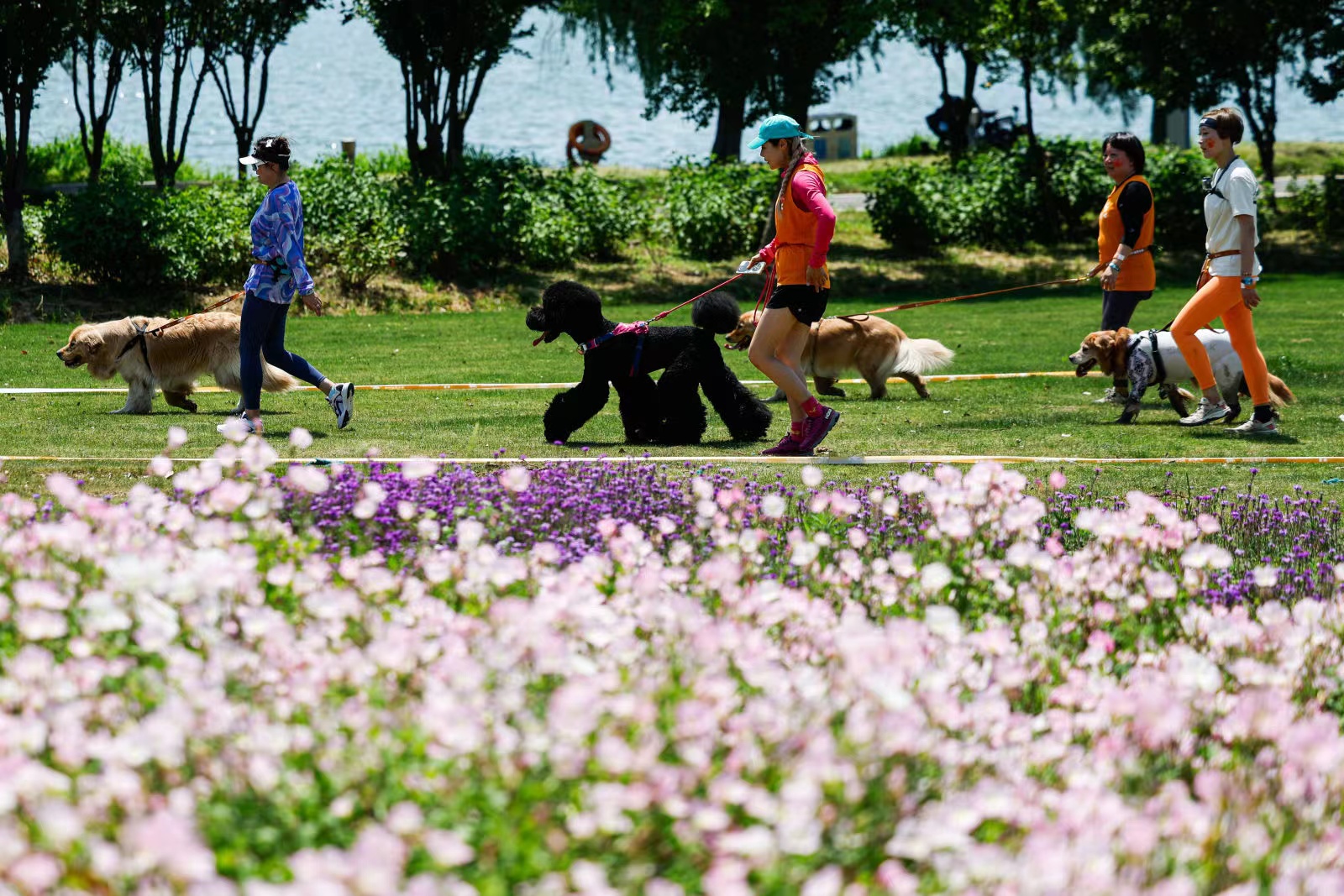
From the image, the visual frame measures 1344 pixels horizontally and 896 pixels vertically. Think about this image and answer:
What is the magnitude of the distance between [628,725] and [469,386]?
979 centimetres

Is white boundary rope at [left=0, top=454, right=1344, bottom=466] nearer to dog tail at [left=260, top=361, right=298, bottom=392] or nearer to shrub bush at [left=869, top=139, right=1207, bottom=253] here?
dog tail at [left=260, top=361, right=298, bottom=392]

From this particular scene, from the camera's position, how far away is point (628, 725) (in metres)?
3.22

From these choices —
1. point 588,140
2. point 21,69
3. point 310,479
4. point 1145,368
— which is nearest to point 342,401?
point 1145,368

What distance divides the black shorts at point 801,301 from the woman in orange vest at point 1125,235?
3111mm

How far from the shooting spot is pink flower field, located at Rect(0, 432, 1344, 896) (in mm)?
2779

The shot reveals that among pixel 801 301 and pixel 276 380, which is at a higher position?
pixel 801 301

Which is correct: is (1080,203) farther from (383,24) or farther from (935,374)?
(935,374)

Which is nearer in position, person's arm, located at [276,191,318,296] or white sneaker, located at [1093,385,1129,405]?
person's arm, located at [276,191,318,296]

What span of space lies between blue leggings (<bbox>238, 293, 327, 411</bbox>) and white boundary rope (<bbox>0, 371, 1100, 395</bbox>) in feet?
6.34

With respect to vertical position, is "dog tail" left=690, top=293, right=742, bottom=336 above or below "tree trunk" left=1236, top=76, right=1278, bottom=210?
below

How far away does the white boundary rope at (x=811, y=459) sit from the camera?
25.9 feet

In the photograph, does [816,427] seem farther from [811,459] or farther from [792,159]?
[792,159]

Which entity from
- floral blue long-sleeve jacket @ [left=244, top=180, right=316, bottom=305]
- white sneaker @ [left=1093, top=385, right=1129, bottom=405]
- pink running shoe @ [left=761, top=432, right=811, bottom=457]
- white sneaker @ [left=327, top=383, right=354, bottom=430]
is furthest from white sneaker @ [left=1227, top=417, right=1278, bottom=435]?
floral blue long-sleeve jacket @ [left=244, top=180, right=316, bottom=305]

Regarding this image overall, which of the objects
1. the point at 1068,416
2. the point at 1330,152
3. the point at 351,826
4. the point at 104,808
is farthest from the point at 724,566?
the point at 1330,152
